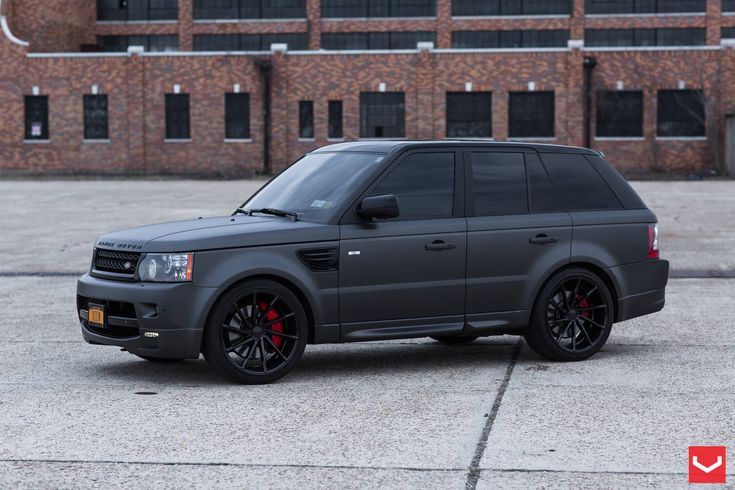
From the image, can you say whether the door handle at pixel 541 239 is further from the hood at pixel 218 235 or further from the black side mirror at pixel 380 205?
the hood at pixel 218 235

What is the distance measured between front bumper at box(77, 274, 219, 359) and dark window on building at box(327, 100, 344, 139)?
51.4m

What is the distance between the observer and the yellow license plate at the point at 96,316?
28.6 ft

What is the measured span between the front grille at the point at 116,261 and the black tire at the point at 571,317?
3.14m

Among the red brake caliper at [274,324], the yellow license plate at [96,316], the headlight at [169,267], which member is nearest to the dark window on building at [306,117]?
the yellow license plate at [96,316]

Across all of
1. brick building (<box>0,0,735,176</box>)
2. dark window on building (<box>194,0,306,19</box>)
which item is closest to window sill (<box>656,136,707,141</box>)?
brick building (<box>0,0,735,176</box>)

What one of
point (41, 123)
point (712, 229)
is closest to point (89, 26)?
point (41, 123)

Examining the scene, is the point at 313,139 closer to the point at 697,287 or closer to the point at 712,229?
the point at 712,229

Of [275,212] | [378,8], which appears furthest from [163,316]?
[378,8]

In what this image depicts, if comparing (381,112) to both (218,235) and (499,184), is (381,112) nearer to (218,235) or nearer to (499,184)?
(499,184)

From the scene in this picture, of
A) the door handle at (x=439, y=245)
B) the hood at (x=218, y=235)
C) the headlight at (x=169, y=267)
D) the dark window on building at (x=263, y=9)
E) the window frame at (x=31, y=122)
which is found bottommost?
the headlight at (x=169, y=267)

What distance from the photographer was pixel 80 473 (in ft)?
20.2

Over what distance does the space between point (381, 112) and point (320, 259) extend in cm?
5161

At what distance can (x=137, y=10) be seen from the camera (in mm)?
69438

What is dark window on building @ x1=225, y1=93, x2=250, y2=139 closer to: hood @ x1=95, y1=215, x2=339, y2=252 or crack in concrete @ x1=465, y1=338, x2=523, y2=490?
crack in concrete @ x1=465, y1=338, x2=523, y2=490
